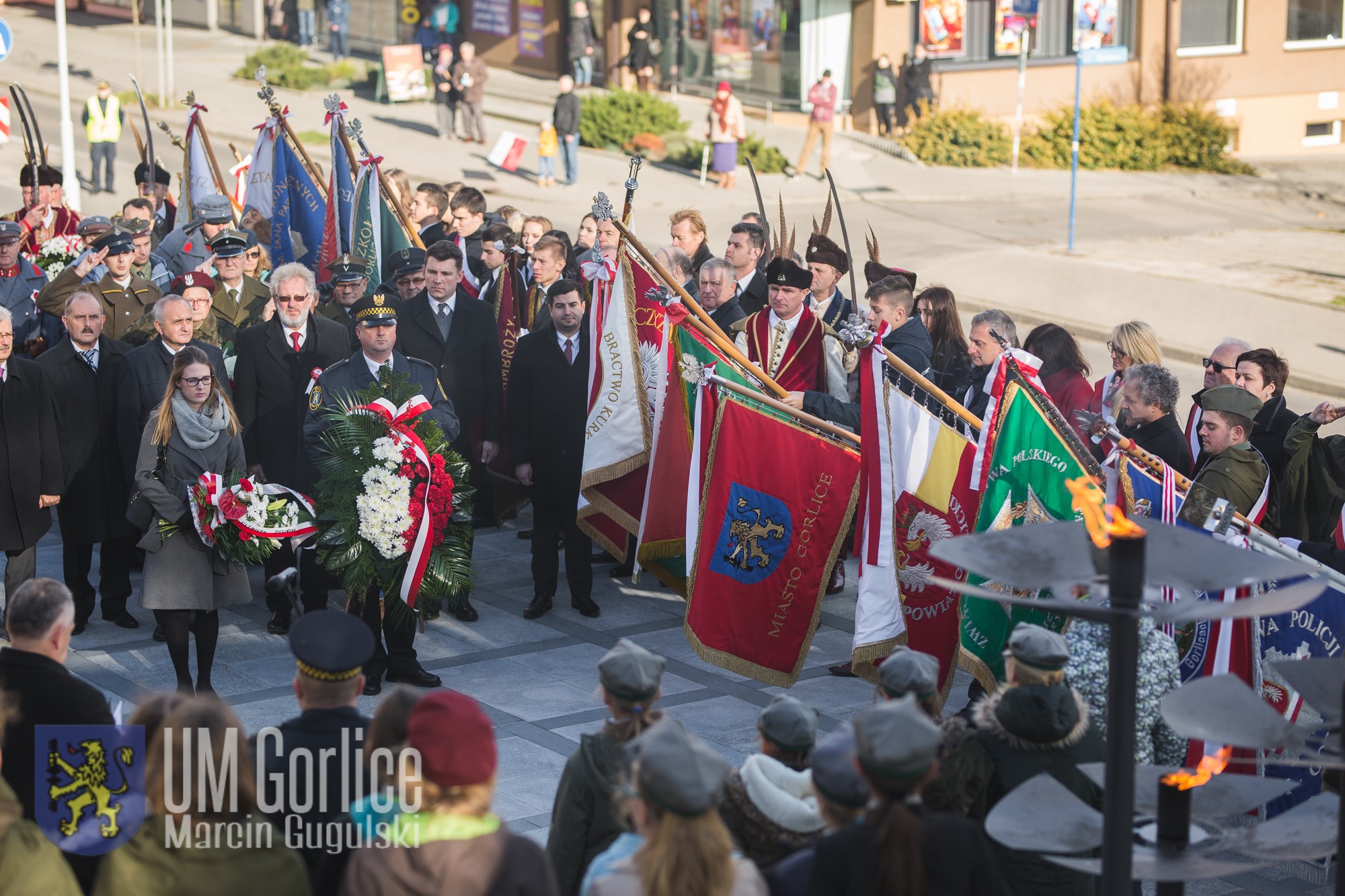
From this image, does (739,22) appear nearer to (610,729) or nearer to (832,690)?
(832,690)

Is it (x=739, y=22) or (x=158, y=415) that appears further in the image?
(x=739, y=22)

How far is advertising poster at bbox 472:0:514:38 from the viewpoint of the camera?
37875 mm

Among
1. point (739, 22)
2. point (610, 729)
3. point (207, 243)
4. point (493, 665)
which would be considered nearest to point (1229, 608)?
point (610, 729)

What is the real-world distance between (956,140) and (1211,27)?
7.43m

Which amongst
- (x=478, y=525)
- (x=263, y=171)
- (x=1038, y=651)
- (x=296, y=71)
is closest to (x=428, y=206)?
(x=263, y=171)

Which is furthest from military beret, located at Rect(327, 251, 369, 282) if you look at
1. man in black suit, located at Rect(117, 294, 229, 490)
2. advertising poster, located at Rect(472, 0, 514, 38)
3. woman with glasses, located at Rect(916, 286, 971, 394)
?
advertising poster, located at Rect(472, 0, 514, 38)

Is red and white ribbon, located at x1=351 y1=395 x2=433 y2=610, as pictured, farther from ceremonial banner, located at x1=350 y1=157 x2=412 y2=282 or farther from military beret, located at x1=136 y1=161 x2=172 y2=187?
military beret, located at x1=136 y1=161 x2=172 y2=187

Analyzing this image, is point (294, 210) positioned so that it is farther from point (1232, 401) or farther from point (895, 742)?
point (895, 742)

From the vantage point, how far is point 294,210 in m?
13.5

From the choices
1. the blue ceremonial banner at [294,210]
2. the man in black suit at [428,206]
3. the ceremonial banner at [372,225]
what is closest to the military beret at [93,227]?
the blue ceremonial banner at [294,210]

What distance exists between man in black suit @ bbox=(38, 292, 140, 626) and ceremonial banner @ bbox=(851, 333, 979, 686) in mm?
4495

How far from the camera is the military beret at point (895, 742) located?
3.58 m

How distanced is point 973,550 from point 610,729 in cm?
132

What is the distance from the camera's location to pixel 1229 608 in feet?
11.0
